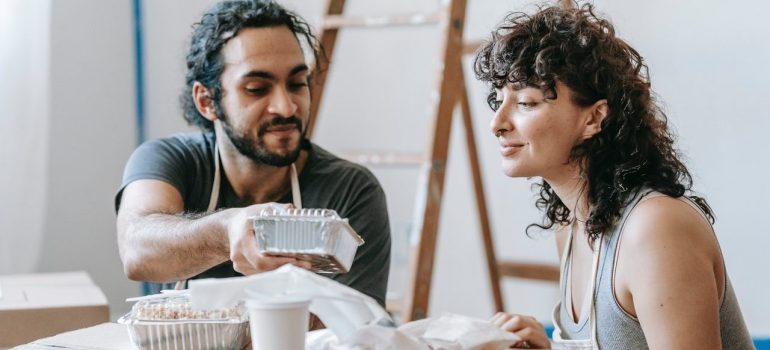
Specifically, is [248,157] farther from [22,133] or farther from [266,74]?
[22,133]

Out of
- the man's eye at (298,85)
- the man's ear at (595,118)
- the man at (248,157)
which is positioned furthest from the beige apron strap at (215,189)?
the man's ear at (595,118)

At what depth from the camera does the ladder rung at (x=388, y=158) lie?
8.25 ft

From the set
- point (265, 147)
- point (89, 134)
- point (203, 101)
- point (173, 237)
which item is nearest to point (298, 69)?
point (265, 147)

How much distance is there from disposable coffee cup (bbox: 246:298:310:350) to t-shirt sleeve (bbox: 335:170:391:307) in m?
0.81

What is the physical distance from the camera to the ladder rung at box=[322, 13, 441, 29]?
2.57 meters

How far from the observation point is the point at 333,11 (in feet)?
9.27

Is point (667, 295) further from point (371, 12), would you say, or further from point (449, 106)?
point (371, 12)

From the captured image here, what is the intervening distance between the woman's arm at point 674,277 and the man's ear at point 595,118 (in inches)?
7.0

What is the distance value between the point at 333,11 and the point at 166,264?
1308 mm

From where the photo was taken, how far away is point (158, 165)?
1994 mm

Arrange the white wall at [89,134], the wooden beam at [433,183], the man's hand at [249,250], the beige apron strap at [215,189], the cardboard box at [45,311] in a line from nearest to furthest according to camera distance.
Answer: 1. the man's hand at [249,250]
2. the cardboard box at [45,311]
3. the beige apron strap at [215,189]
4. the wooden beam at [433,183]
5. the white wall at [89,134]

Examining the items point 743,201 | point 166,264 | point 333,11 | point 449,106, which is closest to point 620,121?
point 166,264

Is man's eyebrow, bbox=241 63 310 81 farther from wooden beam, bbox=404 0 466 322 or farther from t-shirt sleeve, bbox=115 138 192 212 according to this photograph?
wooden beam, bbox=404 0 466 322

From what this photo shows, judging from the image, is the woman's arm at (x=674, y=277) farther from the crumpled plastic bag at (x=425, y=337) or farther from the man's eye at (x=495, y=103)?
the man's eye at (x=495, y=103)
